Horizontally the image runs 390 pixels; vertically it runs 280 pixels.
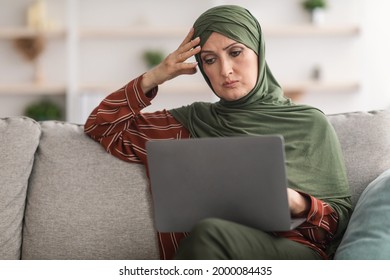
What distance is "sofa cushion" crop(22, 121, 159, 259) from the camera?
5.44 feet

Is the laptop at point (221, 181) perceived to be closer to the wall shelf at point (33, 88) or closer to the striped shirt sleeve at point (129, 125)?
the striped shirt sleeve at point (129, 125)

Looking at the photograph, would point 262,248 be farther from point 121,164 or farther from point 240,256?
point 121,164

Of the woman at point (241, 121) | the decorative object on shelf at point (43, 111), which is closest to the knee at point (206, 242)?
the woman at point (241, 121)

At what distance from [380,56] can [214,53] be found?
354cm

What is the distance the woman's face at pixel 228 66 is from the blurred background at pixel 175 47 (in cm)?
306

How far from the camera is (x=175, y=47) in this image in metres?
4.91

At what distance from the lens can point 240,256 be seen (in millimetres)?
1331

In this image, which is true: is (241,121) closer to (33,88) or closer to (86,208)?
(86,208)

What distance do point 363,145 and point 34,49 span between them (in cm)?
363

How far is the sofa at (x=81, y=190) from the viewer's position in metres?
1.66

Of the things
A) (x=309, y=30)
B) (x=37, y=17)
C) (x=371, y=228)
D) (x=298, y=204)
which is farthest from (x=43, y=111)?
(x=371, y=228)

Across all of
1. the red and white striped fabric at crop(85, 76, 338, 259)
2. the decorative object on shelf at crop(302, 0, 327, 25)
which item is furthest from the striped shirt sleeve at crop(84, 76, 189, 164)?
the decorative object on shelf at crop(302, 0, 327, 25)

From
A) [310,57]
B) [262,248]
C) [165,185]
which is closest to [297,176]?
[262,248]
